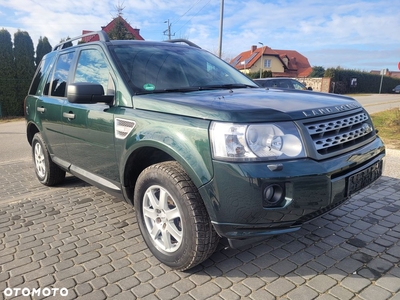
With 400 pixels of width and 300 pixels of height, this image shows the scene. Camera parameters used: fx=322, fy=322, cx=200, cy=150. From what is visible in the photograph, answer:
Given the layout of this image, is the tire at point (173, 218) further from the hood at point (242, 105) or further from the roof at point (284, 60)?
the roof at point (284, 60)

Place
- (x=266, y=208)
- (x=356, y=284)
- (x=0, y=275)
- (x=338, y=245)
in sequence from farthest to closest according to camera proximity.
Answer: (x=338, y=245) < (x=0, y=275) < (x=356, y=284) < (x=266, y=208)

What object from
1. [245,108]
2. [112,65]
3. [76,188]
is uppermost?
[112,65]

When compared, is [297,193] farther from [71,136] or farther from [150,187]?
[71,136]

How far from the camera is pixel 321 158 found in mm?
2170

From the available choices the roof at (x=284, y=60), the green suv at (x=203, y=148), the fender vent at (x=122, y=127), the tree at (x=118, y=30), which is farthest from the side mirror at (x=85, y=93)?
the roof at (x=284, y=60)

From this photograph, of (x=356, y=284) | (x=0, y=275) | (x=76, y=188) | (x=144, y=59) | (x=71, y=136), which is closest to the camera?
(x=356, y=284)

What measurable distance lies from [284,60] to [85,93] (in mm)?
60769

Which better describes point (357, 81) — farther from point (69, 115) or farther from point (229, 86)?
point (69, 115)

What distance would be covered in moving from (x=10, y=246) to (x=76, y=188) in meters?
1.70

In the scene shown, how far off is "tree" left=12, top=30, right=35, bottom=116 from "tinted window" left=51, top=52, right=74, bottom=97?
15.4m

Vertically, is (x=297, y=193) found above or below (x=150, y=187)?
above

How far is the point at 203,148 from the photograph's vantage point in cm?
214

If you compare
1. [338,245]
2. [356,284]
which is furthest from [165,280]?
[338,245]

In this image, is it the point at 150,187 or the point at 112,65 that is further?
the point at 112,65
